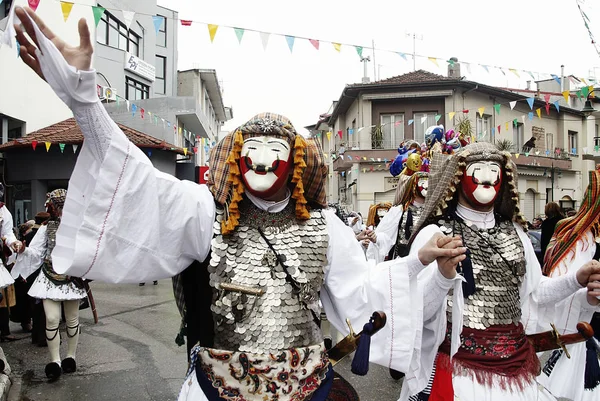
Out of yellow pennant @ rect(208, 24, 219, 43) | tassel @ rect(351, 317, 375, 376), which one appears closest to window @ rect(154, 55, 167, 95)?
yellow pennant @ rect(208, 24, 219, 43)

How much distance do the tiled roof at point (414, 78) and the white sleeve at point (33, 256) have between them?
17403mm

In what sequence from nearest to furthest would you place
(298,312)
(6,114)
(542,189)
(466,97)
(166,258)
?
1. (166,258)
2. (298,312)
3. (6,114)
4. (466,97)
5. (542,189)

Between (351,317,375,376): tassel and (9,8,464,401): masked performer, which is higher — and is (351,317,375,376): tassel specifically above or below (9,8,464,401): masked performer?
below

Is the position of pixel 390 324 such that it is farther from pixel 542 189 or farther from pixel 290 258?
pixel 542 189

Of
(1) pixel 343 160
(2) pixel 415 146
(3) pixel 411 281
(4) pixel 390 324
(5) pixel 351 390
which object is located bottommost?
(5) pixel 351 390

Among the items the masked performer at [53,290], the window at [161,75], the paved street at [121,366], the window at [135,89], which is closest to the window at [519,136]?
the window at [135,89]

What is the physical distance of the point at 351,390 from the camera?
2508 mm

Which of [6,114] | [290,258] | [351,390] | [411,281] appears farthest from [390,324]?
[6,114]

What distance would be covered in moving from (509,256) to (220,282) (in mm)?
1809

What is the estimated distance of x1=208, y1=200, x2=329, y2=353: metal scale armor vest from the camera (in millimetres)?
2250

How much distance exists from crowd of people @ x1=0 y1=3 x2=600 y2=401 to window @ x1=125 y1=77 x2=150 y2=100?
65.9 ft

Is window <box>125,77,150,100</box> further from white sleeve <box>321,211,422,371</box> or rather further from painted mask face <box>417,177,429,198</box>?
white sleeve <box>321,211,422,371</box>

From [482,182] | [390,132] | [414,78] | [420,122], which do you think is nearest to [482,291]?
[482,182]

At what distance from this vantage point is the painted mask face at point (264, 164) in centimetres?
243
